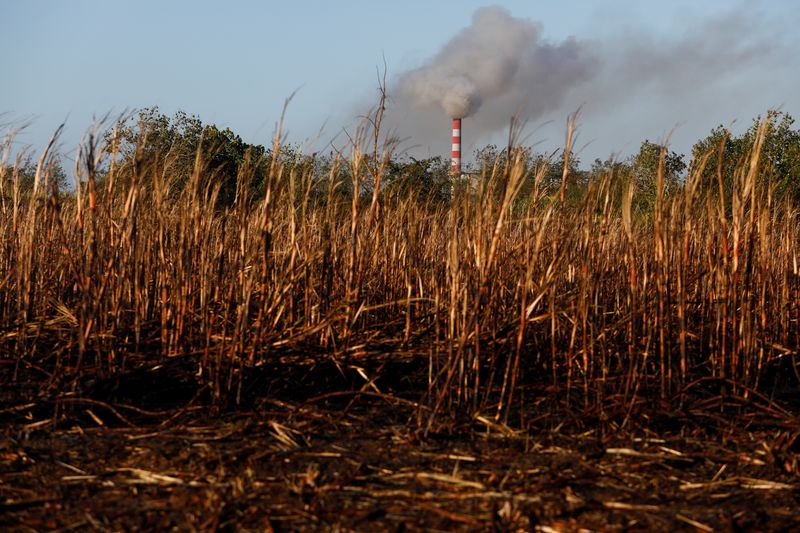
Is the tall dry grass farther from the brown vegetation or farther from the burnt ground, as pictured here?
the burnt ground

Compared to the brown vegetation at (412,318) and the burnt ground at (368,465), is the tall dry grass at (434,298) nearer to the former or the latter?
the brown vegetation at (412,318)

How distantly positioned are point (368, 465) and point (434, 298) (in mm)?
1023

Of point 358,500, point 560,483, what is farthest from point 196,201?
point 560,483

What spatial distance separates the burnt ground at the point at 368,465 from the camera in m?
1.96

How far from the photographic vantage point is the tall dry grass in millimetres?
2797

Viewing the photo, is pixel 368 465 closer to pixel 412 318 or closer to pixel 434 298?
pixel 434 298

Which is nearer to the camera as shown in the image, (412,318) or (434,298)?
(434,298)

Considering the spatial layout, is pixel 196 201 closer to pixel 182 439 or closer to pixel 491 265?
pixel 182 439

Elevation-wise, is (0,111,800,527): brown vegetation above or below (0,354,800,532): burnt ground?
above

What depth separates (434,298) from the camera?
10.5 ft

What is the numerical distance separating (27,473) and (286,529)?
0.88 metres

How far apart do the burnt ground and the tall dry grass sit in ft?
0.43

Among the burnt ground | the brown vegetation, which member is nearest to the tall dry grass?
the brown vegetation

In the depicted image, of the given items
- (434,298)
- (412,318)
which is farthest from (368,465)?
(412,318)
